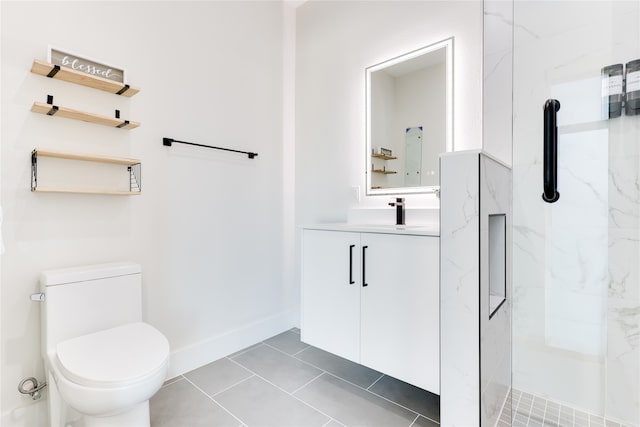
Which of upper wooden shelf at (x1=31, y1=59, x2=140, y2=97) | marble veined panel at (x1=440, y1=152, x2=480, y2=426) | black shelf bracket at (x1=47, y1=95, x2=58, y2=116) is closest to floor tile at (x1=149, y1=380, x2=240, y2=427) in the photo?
marble veined panel at (x1=440, y1=152, x2=480, y2=426)

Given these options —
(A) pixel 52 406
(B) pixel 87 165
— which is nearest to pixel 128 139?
(B) pixel 87 165

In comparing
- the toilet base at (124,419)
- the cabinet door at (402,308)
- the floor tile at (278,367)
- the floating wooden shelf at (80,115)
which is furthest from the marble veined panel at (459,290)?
the floating wooden shelf at (80,115)

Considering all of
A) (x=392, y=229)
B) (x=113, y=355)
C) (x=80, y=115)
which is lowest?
(x=113, y=355)

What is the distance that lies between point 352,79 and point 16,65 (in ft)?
6.20

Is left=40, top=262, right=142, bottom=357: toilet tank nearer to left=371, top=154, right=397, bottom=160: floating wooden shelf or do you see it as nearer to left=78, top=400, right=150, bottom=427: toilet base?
left=78, top=400, right=150, bottom=427: toilet base

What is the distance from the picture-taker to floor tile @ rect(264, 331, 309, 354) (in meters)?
2.37

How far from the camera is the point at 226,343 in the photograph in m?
2.28

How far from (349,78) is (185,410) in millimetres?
2340

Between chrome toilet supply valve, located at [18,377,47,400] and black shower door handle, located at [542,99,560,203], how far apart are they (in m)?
2.49

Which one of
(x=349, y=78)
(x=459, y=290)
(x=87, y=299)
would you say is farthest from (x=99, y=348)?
(x=349, y=78)

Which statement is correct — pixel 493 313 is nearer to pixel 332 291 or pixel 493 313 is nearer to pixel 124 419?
pixel 332 291

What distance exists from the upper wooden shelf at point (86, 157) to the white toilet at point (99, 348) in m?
0.54

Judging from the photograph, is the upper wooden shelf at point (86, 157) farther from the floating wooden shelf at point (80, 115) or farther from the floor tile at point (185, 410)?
the floor tile at point (185, 410)

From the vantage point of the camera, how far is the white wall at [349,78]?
1821 mm
